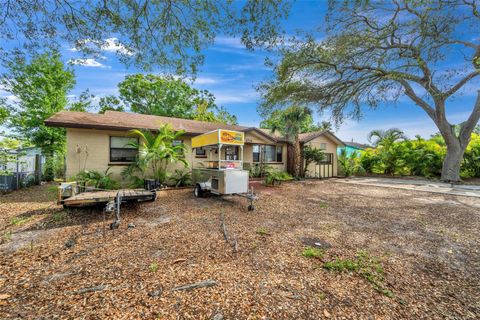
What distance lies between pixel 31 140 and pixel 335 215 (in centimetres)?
2412

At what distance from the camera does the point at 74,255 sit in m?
3.69

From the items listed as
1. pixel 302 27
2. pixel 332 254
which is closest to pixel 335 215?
pixel 332 254

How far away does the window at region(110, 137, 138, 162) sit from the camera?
10.5m

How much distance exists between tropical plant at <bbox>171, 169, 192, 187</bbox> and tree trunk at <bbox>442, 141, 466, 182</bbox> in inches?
743

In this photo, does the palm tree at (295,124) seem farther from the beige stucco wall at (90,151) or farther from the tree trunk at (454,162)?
the tree trunk at (454,162)

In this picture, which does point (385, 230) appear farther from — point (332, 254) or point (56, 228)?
point (56, 228)

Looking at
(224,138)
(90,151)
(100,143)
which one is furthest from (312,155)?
(90,151)

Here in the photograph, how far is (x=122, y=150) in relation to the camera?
10812mm

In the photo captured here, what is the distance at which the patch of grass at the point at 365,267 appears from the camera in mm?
3018

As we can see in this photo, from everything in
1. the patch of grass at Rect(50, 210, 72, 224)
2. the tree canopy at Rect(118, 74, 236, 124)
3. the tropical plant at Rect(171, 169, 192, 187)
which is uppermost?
the tree canopy at Rect(118, 74, 236, 124)

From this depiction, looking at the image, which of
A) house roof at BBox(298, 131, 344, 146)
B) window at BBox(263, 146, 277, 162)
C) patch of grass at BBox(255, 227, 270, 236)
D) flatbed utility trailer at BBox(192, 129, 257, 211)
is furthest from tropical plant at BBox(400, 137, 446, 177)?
patch of grass at BBox(255, 227, 270, 236)

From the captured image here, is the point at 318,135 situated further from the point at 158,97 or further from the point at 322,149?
the point at 158,97

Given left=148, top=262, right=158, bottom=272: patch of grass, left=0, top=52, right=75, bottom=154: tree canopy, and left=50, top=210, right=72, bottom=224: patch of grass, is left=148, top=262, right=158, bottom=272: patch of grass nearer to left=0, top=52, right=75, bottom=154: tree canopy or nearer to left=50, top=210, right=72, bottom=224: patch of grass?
left=50, top=210, right=72, bottom=224: patch of grass

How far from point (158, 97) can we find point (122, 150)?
1926cm
